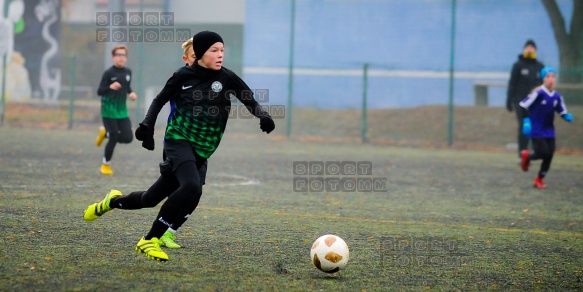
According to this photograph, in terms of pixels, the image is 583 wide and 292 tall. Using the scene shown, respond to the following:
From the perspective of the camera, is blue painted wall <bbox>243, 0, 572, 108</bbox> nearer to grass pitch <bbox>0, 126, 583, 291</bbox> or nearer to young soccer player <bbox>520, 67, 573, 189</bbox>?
grass pitch <bbox>0, 126, 583, 291</bbox>

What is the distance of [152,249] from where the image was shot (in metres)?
6.40

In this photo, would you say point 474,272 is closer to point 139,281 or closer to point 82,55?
point 139,281

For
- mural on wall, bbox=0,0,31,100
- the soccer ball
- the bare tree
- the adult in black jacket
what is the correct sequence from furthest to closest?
1. mural on wall, bbox=0,0,31,100
2. the bare tree
3. the adult in black jacket
4. the soccer ball

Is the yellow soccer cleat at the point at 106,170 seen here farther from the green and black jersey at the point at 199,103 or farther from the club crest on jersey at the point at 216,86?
the club crest on jersey at the point at 216,86

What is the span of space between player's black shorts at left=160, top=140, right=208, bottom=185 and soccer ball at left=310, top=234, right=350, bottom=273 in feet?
3.66

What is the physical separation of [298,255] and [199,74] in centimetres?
164

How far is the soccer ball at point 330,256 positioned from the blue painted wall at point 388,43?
19492mm

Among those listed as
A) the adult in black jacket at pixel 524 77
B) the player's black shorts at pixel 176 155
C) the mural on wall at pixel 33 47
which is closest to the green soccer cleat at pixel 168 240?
the player's black shorts at pixel 176 155

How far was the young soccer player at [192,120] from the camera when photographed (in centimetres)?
662

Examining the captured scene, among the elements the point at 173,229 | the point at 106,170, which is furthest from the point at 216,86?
the point at 106,170

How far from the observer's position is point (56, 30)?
1275 inches

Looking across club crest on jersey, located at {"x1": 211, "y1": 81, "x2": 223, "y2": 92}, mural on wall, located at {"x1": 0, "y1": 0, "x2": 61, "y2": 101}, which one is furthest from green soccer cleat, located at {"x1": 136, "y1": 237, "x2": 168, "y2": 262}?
mural on wall, located at {"x1": 0, "y1": 0, "x2": 61, "y2": 101}

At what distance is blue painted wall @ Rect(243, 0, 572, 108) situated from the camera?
25578mm

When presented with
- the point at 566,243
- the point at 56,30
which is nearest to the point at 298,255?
the point at 566,243
